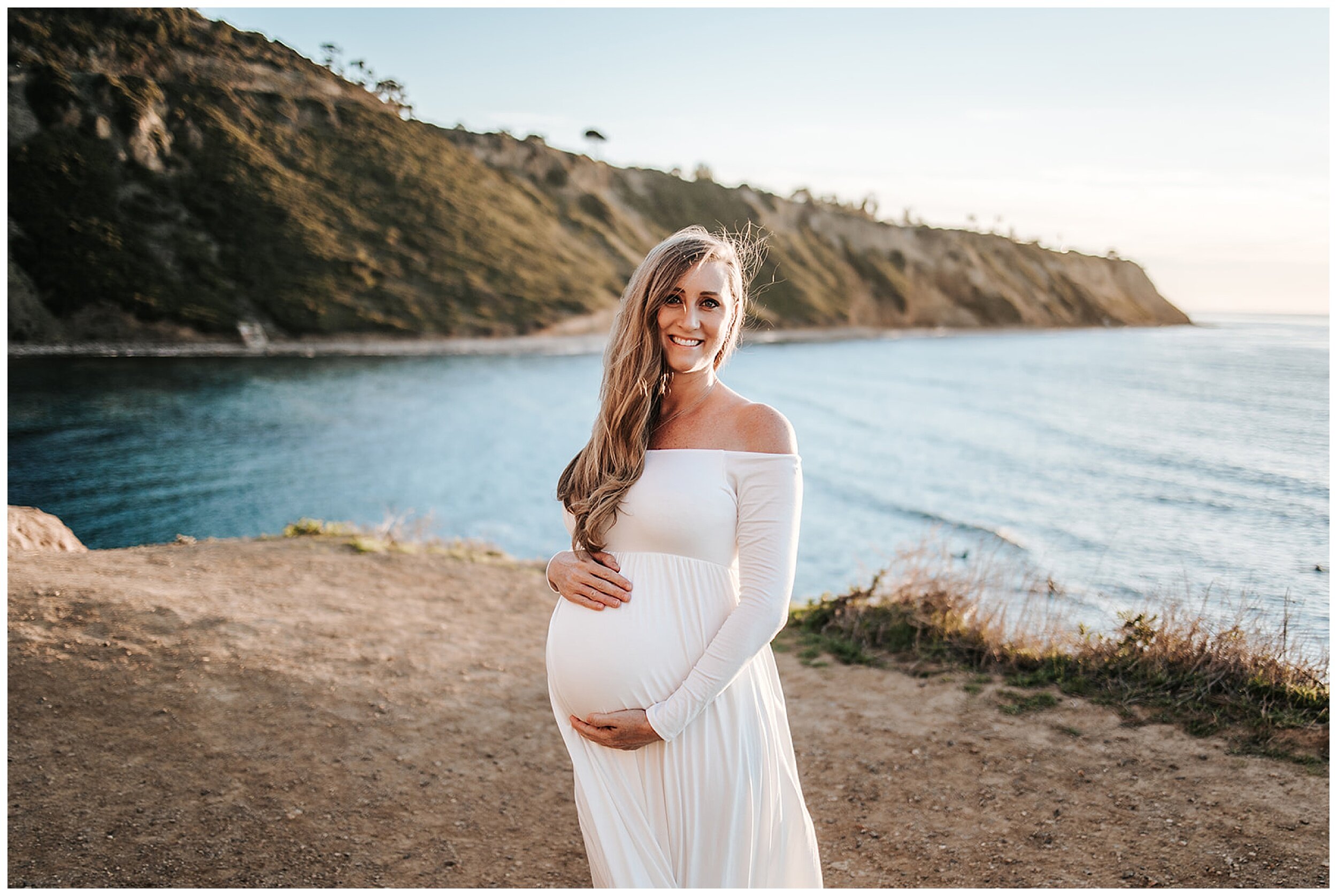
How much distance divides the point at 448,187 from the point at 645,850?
222 feet

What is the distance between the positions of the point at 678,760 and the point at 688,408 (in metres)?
0.96

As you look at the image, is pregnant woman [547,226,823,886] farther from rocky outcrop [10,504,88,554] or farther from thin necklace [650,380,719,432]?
rocky outcrop [10,504,88,554]

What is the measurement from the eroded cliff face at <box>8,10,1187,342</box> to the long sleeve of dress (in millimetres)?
27566

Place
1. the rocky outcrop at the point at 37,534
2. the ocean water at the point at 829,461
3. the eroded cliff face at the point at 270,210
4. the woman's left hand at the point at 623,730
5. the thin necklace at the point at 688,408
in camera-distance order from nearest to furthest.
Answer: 1. the woman's left hand at the point at 623,730
2. the thin necklace at the point at 688,408
3. the rocky outcrop at the point at 37,534
4. the ocean water at the point at 829,461
5. the eroded cliff face at the point at 270,210

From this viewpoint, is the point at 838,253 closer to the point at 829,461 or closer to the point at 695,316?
the point at 829,461

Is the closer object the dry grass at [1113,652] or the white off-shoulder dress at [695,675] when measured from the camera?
the white off-shoulder dress at [695,675]

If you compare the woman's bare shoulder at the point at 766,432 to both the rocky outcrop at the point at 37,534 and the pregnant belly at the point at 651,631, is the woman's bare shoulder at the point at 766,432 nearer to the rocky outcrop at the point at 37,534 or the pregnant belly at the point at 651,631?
the pregnant belly at the point at 651,631

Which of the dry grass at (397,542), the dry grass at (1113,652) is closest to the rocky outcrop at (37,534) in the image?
the dry grass at (397,542)

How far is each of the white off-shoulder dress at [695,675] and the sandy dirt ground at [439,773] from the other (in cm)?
175

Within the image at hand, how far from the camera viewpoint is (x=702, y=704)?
7.29 ft

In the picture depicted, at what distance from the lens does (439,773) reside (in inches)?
185

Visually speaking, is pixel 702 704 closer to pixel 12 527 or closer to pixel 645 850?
pixel 645 850

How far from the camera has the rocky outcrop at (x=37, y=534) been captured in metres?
8.02

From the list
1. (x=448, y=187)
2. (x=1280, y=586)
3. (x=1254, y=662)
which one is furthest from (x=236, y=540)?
(x=448, y=187)
